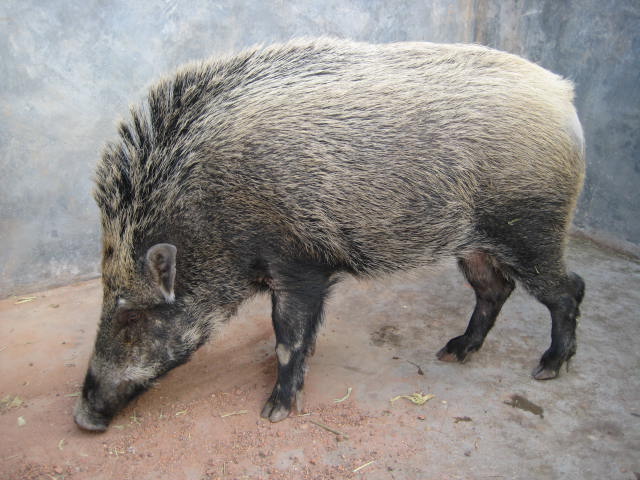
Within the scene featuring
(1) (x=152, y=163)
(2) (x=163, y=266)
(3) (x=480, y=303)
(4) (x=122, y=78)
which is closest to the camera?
(2) (x=163, y=266)

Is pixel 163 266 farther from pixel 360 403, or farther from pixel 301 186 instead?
pixel 360 403

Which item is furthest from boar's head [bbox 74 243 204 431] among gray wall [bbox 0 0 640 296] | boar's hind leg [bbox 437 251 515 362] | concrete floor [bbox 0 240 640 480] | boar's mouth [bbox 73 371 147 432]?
gray wall [bbox 0 0 640 296]

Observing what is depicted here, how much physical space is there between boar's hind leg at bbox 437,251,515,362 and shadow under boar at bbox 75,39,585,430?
429mm

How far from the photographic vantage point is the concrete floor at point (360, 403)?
2988mm

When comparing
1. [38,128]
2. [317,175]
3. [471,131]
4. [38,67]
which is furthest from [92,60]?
[471,131]

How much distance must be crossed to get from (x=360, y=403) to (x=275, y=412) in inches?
20.1

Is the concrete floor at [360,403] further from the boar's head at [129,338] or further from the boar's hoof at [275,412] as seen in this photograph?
the boar's head at [129,338]

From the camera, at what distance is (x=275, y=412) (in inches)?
133

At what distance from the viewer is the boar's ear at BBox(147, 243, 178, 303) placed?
2.92 metres

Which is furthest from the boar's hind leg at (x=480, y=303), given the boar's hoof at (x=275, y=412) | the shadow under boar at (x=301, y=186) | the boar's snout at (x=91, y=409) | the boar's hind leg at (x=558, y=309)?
the boar's snout at (x=91, y=409)

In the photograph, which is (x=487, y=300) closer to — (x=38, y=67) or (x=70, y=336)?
(x=70, y=336)

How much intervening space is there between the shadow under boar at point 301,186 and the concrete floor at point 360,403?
0.26m

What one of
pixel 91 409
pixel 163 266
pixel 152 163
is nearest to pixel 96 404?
pixel 91 409

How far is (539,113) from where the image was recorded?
3.34 meters
